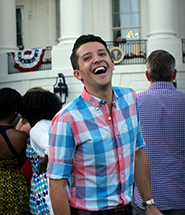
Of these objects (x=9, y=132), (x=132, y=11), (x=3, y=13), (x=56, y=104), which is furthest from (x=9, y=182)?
(x=132, y=11)

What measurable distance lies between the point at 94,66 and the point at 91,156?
57 cm

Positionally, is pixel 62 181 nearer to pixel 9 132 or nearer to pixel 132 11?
pixel 9 132

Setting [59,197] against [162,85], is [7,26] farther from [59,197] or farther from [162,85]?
[59,197]

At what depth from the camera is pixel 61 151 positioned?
1883 millimetres

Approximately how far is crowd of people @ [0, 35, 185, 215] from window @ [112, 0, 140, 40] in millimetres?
14639

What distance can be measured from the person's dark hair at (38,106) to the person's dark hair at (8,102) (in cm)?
7

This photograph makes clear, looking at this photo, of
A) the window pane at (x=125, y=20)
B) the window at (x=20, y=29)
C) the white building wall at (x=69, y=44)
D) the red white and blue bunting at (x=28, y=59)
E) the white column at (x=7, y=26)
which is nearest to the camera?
the white building wall at (x=69, y=44)

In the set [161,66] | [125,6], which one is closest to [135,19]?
[125,6]

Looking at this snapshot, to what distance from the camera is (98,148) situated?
1905 mm

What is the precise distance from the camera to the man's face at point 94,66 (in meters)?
2.06

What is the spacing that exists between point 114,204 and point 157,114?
1.10 m

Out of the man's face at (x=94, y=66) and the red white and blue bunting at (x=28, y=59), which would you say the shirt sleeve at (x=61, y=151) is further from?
the red white and blue bunting at (x=28, y=59)

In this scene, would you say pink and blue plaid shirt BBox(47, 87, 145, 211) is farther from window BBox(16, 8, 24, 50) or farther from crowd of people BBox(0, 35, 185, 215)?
window BBox(16, 8, 24, 50)

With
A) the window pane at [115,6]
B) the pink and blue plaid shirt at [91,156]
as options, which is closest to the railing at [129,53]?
the window pane at [115,6]
